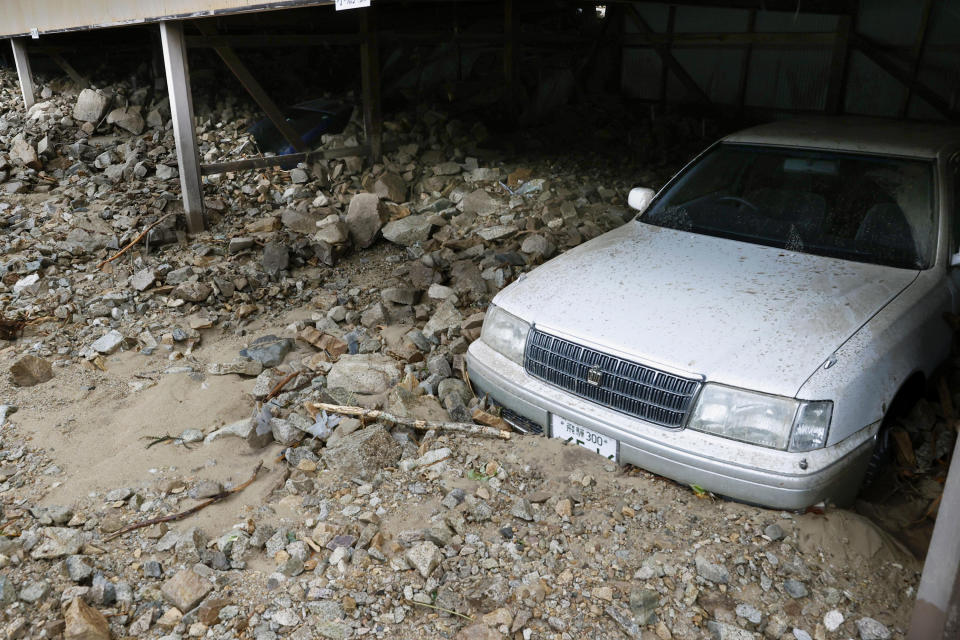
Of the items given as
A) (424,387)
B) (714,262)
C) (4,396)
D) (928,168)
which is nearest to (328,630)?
(424,387)

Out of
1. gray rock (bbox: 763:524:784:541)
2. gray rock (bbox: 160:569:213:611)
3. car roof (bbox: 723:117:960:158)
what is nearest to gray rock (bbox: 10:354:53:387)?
gray rock (bbox: 160:569:213:611)

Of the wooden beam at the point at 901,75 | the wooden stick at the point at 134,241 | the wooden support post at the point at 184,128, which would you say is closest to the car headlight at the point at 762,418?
the wooden stick at the point at 134,241

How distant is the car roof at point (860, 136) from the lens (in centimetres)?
401

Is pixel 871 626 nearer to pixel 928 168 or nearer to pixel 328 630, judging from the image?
pixel 328 630

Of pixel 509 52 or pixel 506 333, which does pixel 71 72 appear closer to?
pixel 509 52

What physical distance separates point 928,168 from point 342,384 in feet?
11.9

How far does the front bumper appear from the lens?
2812mm

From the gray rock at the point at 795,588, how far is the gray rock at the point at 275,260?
489 centimetres

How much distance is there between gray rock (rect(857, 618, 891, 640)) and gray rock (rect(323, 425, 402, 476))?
223cm

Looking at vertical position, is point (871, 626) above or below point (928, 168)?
below

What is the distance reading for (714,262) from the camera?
3.78 meters

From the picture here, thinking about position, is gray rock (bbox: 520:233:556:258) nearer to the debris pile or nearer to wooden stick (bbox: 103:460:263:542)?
the debris pile

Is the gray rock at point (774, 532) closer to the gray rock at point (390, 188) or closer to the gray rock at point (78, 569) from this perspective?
the gray rock at point (78, 569)

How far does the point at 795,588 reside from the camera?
279 cm
